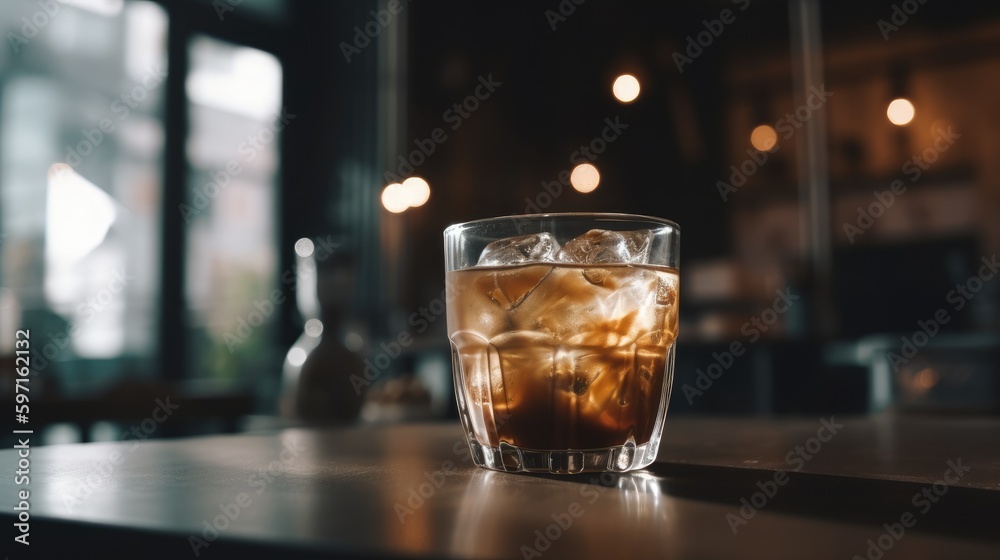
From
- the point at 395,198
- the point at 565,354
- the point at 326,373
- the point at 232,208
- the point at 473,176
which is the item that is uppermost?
the point at 473,176

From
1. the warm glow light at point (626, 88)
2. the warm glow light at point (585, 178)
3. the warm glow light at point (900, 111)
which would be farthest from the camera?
the warm glow light at point (585, 178)

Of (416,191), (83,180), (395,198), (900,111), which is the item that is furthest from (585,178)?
(83,180)

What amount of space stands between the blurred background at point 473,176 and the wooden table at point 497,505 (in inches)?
96.2

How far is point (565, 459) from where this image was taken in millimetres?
660

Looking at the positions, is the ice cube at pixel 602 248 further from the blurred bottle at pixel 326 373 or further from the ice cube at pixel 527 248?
the blurred bottle at pixel 326 373

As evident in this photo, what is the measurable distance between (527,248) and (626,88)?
4502 mm

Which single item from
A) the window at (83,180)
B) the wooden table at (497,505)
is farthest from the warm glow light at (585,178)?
the wooden table at (497,505)

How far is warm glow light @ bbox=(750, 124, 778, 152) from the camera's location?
4.73 metres

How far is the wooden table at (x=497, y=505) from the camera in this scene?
0.36 metres

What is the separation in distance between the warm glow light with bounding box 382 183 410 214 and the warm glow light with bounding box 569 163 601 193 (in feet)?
3.95

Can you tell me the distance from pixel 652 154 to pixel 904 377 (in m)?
2.04

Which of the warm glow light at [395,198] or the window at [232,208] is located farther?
the warm glow light at [395,198]

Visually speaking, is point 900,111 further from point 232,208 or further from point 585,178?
point 232,208

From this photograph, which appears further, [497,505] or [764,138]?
[764,138]
